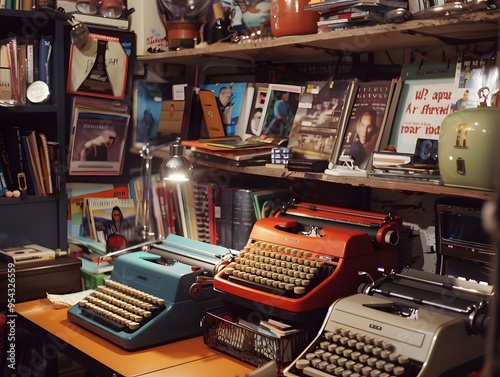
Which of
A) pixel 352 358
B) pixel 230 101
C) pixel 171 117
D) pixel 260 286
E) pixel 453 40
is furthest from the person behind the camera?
pixel 171 117

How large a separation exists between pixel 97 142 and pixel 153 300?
125cm

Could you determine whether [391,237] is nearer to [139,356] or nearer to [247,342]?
[247,342]

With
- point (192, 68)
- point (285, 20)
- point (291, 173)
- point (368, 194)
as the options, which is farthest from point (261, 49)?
point (192, 68)

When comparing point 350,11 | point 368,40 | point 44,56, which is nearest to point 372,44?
point 368,40

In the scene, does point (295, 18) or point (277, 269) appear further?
point (295, 18)

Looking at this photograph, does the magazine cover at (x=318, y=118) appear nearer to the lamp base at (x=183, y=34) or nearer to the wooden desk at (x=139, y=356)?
the lamp base at (x=183, y=34)

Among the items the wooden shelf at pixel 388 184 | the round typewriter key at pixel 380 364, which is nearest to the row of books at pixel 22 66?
the wooden shelf at pixel 388 184

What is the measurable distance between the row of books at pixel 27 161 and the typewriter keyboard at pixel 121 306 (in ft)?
2.31

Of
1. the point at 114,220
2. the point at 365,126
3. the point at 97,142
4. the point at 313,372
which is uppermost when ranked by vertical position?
the point at 365,126

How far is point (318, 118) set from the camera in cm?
246

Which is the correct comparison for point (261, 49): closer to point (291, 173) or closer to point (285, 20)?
point (285, 20)

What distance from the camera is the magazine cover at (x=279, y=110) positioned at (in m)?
2.64

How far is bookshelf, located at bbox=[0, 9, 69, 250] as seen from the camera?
9.25ft

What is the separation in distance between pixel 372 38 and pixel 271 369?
1.10 m
